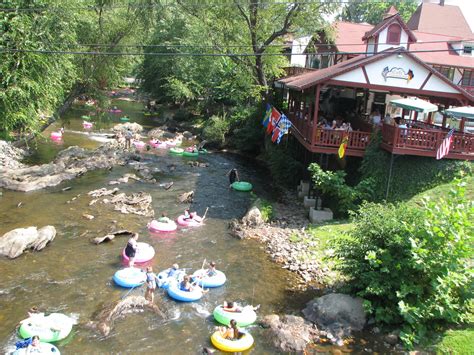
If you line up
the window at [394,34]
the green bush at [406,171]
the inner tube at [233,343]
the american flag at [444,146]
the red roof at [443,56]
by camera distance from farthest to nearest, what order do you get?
the red roof at [443,56] < the window at [394,34] < the green bush at [406,171] < the american flag at [444,146] < the inner tube at [233,343]

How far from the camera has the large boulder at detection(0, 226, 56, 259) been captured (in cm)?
1638

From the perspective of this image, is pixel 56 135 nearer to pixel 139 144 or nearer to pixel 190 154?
pixel 139 144

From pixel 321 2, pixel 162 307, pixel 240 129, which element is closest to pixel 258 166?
pixel 240 129

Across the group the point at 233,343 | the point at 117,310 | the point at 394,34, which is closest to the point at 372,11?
the point at 394,34

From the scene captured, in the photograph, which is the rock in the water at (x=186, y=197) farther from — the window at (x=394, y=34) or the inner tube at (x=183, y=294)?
the window at (x=394, y=34)

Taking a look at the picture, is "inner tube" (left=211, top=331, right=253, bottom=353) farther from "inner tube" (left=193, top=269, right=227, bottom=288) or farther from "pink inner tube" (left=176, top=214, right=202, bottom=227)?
"pink inner tube" (left=176, top=214, right=202, bottom=227)

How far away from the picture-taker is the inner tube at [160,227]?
19562 millimetres

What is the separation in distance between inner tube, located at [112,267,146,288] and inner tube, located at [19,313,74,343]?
2595 millimetres

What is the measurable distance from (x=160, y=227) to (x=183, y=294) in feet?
19.2

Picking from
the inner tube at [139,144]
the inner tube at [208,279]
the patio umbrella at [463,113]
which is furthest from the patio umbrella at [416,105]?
the inner tube at [139,144]

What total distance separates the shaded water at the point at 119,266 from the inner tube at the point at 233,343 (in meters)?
0.41

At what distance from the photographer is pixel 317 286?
621 inches

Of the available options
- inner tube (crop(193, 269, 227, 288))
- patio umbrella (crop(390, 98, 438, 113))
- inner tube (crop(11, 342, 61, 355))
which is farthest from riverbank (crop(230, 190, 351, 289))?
inner tube (crop(11, 342, 61, 355))

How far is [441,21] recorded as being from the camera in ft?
146
